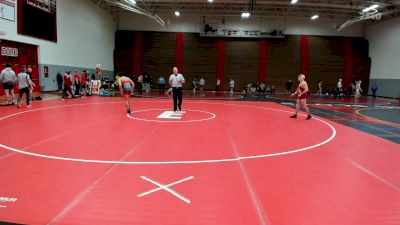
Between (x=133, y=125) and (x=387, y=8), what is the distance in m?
30.0

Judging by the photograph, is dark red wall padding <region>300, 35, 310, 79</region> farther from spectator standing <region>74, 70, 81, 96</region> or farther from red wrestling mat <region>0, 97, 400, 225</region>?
red wrestling mat <region>0, 97, 400, 225</region>

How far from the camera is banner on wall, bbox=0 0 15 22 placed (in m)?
18.5

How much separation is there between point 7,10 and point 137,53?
1813 cm

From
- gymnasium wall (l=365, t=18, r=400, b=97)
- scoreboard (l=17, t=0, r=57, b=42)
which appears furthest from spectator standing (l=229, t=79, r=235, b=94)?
scoreboard (l=17, t=0, r=57, b=42)

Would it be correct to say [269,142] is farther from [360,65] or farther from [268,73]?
[360,65]

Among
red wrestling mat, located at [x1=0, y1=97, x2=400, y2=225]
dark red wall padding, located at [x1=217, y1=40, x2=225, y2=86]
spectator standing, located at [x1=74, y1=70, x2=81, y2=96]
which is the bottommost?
red wrestling mat, located at [x1=0, y1=97, x2=400, y2=225]

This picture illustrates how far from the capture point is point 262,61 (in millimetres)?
36906

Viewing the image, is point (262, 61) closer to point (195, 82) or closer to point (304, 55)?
point (304, 55)

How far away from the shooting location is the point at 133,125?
10016mm

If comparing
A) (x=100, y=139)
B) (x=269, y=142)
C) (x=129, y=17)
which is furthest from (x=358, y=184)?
(x=129, y=17)

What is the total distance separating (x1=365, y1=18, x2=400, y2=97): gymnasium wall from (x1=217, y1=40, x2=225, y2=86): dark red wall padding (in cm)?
1713

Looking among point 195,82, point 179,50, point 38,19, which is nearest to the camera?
point 38,19

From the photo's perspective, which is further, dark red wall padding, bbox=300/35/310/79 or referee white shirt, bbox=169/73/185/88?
dark red wall padding, bbox=300/35/310/79

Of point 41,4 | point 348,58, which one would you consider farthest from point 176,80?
point 348,58
